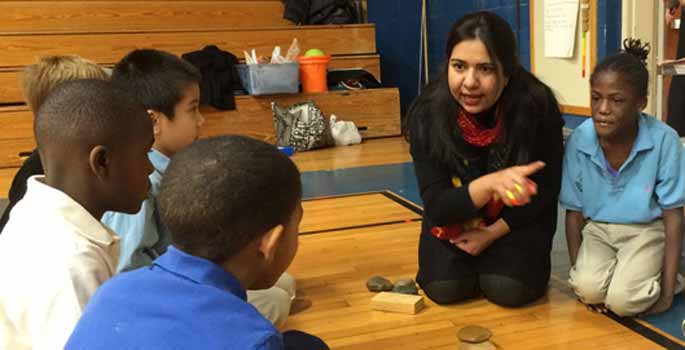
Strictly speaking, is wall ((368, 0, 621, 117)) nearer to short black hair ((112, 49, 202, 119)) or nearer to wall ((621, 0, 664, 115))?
wall ((621, 0, 664, 115))

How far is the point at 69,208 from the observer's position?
90 centimetres

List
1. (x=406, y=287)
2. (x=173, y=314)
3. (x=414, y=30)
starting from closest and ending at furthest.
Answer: (x=173, y=314)
(x=406, y=287)
(x=414, y=30)

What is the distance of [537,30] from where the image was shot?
10.5 feet

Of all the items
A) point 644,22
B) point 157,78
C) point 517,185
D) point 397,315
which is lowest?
point 397,315

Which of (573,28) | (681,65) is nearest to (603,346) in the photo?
(681,65)

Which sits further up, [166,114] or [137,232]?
[166,114]

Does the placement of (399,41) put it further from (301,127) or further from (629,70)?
(629,70)

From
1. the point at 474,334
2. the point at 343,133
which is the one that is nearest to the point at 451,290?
the point at 474,334

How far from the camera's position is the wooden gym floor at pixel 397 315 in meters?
1.41

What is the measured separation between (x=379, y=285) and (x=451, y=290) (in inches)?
8.3

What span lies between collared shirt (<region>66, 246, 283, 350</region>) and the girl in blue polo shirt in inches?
41.9

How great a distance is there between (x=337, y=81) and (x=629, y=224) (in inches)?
128

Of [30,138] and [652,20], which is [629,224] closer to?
[652,20]

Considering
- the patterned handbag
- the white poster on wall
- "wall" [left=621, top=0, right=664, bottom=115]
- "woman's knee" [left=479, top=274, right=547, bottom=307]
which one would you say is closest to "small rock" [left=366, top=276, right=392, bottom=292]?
"woman's knee" [left=479, top=274, right=547, bottom=307]
